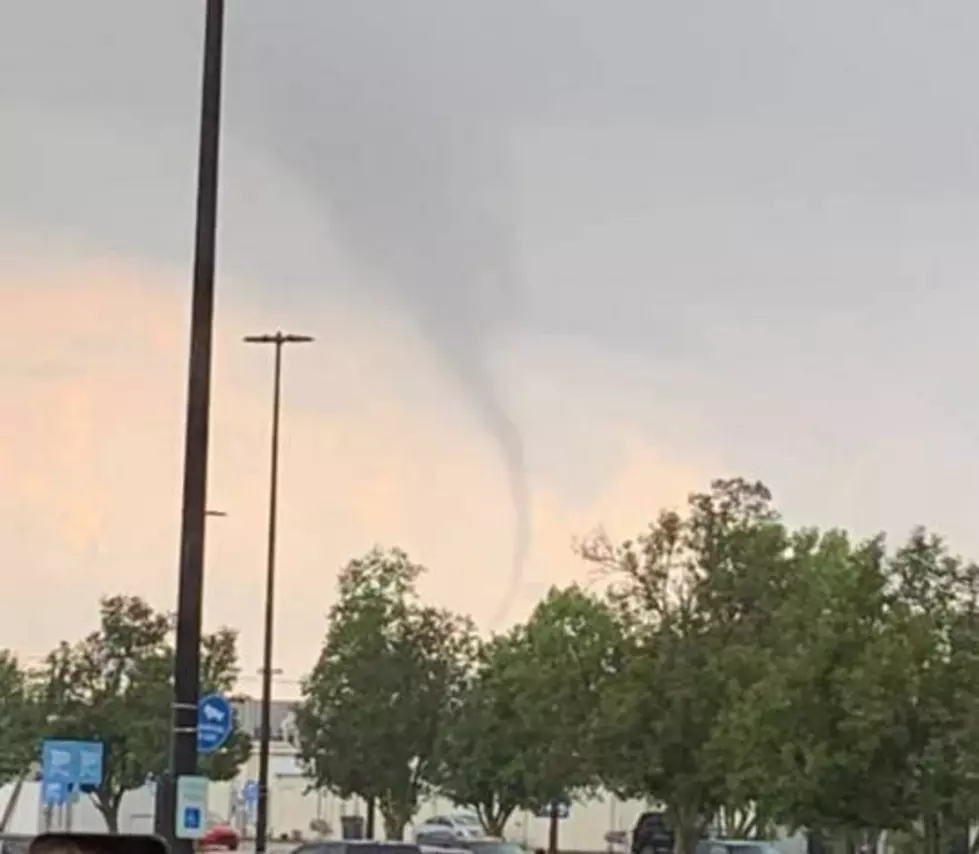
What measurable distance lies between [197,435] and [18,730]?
62267 millimetres

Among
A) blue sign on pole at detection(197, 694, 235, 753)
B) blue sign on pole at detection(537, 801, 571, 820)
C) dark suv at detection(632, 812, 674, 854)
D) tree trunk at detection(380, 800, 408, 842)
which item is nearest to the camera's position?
blue sign on pole at detection(197, 694, 235, 753)

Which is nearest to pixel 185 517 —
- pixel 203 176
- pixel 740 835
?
pixel 203 176

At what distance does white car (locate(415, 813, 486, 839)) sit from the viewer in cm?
7194

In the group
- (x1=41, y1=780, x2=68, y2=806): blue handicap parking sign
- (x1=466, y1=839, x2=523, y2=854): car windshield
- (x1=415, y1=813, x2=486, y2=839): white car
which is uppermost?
(x1=41, y1=780, x2=68, y2=806): blue handicap parking sign

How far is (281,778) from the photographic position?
99375mm

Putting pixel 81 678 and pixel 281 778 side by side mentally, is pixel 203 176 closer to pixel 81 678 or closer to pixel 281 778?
pixel 81 678

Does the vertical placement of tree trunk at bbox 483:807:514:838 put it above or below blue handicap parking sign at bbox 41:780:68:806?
below

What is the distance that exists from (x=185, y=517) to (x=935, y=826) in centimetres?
3085

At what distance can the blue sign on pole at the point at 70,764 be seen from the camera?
42844mm

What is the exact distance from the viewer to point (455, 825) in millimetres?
79125

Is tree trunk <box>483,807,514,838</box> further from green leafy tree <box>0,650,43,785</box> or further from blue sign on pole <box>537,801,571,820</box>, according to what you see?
green leafy tree <box>0,650,43,785</box>

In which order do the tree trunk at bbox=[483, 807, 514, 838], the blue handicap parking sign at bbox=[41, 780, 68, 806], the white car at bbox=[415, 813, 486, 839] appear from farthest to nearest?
the white car at bbox=[415, 813, 486, 839], the tree trunk at bbox=[483, 807, 514, 838], the blue handicap parking sign at bbox=[41, 780, 68, 806]

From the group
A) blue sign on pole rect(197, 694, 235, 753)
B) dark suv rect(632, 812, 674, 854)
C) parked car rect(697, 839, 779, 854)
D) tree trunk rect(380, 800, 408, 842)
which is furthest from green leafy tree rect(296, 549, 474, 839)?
blue sign on pole rect(197, 694, 235, 753)

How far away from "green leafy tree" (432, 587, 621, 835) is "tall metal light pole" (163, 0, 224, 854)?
39.4 meters
